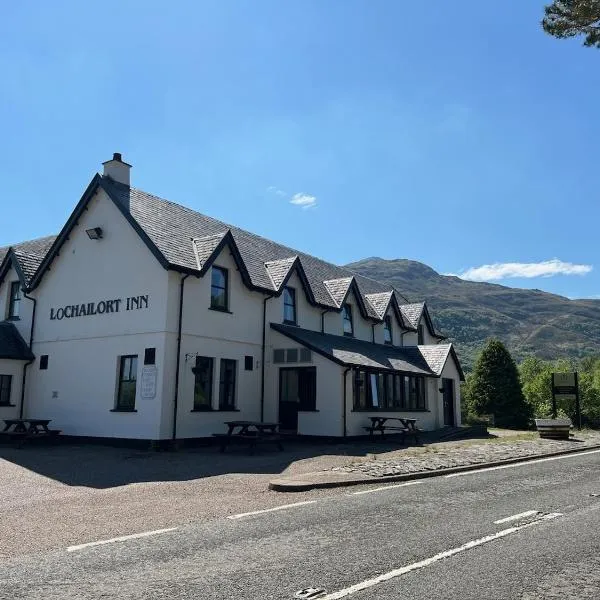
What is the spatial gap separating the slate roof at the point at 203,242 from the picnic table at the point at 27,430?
7260 mm

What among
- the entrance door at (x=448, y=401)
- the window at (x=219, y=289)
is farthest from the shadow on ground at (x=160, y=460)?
the entrance door at (x=448, y=401)

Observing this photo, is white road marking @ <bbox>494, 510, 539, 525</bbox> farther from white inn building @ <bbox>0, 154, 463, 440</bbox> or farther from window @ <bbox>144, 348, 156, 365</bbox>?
window @ <bbox>144, 348, 156, 365</bbox>

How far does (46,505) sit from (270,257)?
19.0 meters

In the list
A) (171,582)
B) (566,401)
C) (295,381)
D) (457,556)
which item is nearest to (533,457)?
(295,381)

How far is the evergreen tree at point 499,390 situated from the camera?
34562mm

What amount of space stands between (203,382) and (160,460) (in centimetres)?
477

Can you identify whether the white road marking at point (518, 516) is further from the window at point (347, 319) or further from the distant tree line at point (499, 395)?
the distant tree line at point (499, 395)

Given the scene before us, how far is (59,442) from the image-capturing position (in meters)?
22.0

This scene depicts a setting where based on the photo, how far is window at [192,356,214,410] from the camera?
21328mm

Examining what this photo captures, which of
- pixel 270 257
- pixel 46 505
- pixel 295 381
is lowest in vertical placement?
pixel 46 505

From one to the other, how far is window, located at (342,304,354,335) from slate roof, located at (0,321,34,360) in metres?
14.1

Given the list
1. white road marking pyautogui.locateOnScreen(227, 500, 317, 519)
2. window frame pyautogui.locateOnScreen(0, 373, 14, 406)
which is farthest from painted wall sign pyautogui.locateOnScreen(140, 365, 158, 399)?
white road marking pyautogui.locateOnScreen(227, 500, 317, 519)

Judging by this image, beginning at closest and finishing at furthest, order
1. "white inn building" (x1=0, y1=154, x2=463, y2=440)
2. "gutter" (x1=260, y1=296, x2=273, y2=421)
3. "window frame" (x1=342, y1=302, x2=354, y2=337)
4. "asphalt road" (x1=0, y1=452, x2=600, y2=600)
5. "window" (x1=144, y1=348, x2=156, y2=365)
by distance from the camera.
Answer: "asphalt road" (x1=0, y1=452, x2=600, y2=600)
"window" (x1=144, y1=348, x2=156, y2=365)
"white inn building" (x1=0, y1=154, x2=463, y2=440)
"gutter" (x1=260, y1=296, x2=273, y2=421)
"window frame" (x1=342, y1=302, x2=354, y2=337)

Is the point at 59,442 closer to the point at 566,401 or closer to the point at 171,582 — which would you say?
the point at 171,582
